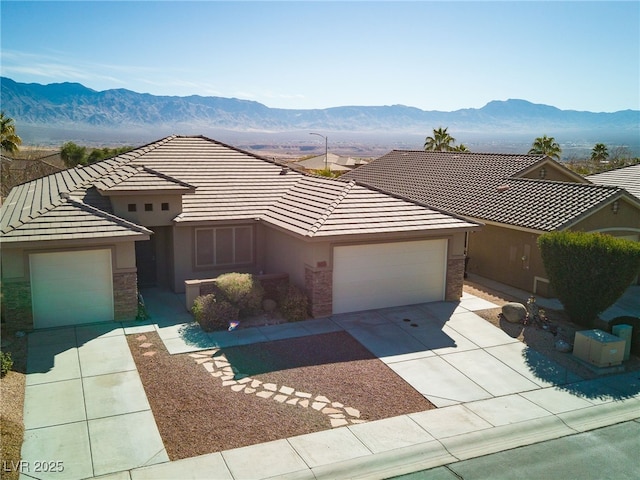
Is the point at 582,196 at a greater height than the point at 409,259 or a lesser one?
greater

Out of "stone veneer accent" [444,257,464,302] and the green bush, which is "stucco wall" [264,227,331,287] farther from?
the green bush

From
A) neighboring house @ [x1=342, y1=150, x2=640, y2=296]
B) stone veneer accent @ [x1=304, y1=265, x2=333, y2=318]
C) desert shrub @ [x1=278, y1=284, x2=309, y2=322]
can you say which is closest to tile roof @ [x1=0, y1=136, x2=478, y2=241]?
stone veneer accent @ [x1=304, y1=265, x2=333, y2=318]

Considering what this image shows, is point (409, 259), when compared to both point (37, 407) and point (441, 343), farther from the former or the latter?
point (37, 407)

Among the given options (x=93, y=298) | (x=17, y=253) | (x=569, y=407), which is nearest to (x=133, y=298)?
(x=93, y=298)

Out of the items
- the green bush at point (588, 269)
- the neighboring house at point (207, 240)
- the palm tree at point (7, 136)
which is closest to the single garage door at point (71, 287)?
the neighboring house at point (207, 240)

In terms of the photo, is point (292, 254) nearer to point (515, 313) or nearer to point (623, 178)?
point (515, 313)

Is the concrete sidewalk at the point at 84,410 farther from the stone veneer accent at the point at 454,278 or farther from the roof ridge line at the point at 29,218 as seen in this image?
the stone veneer accent at the point at 454,278
